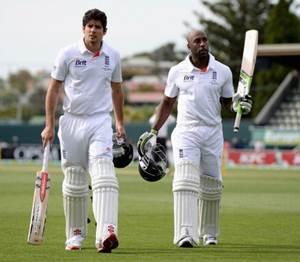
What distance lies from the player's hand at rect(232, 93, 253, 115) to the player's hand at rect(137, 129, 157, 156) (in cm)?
94

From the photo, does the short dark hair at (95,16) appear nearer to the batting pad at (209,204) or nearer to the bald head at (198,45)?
the bald head at (198,45)

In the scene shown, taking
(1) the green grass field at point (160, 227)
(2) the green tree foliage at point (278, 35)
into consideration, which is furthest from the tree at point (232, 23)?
(1) the green grass field at point (160, 227)

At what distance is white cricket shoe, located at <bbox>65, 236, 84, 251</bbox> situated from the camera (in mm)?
10906

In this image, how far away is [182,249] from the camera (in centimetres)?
1110

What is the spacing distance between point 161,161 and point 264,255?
212 centimetres

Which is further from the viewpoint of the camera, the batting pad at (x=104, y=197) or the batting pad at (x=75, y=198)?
the batting pad at (x=75, y=198)

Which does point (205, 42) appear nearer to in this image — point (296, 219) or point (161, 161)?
point (161, 161)

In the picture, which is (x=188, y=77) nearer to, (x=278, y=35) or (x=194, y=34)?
(x=194, y=34)

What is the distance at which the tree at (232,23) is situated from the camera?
265ft

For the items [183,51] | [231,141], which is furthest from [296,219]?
[183,51]

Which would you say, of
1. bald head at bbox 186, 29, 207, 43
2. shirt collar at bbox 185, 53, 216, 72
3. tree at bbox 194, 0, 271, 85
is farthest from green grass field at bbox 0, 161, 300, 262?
tree at bbox 194, 0, 271, 85

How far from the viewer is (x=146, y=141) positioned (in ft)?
39.5

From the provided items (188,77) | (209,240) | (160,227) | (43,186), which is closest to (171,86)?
(188,77)

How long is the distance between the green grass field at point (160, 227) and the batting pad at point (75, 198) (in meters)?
0.24
